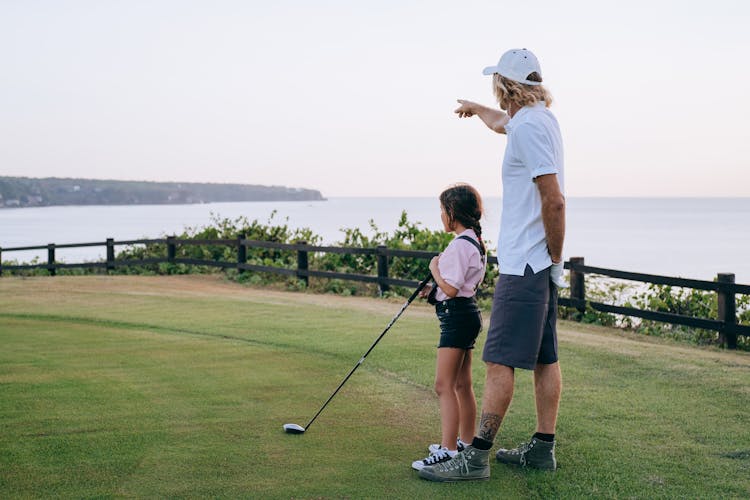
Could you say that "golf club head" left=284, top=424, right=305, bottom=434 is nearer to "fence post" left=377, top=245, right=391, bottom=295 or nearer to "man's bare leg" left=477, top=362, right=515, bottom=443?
"man's bare leg" left=477, top=362, right=515, bottom=443

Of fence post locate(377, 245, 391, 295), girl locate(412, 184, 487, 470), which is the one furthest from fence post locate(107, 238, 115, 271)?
girl locate(412, 184, 487, 470)

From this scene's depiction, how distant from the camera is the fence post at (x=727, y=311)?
9.88 metres

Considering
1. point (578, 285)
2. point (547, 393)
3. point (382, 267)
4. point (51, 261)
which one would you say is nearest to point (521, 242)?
point (547, 393)

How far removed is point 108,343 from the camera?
8.99m

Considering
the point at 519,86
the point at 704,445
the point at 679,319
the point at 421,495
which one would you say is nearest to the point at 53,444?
the point at 421,495

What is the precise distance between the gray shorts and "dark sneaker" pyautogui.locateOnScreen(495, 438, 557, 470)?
0.54 meters

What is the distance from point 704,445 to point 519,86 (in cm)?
251

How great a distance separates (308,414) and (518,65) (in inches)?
109

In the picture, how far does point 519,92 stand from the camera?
427 cm

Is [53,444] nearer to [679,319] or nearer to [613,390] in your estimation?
[613,390]

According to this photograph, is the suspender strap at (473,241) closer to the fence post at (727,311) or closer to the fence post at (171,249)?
the fence post at (727,311)

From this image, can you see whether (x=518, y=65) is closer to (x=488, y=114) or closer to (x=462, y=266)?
(x=488, y=114)

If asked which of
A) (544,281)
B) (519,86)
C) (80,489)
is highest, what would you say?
(519,86)

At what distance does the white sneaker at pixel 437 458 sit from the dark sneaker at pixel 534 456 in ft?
1.28
